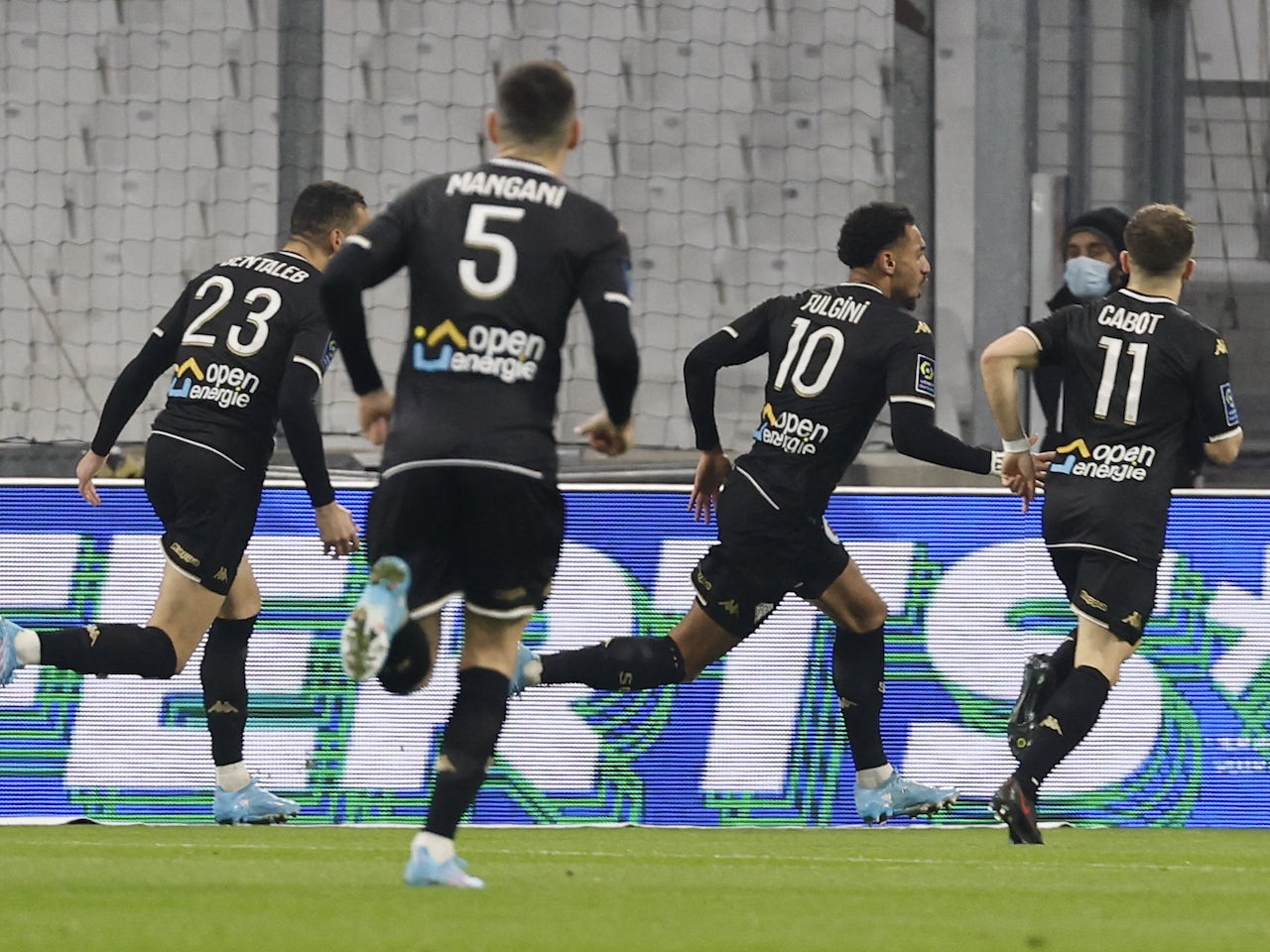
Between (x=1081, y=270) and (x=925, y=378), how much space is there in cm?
150

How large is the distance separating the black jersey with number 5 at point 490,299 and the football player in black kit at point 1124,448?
209 cm

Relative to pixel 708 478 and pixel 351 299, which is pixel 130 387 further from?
pixel 351 299

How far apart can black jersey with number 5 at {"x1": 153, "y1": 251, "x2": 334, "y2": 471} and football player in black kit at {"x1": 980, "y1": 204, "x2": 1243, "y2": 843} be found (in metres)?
2.13

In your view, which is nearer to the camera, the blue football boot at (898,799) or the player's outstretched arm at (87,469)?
the blue football boot at (898,799)

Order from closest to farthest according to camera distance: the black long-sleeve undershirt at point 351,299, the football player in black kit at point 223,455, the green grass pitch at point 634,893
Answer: the green grass pitch at point 634,893 < the black long-sleeve undershirt at point 351,299 < the football player in black kit at point 223,455

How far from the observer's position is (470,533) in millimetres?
4836

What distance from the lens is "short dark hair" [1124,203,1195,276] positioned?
6.54m

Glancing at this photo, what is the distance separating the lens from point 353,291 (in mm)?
4766

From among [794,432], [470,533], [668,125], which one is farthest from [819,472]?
[668,125]

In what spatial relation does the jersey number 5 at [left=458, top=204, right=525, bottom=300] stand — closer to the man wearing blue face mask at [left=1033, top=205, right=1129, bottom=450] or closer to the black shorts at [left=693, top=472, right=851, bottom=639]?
the black shorts at [left=693, top=472, right=851, bottom=639]

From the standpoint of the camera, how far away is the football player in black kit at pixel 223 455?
6723 millimetres

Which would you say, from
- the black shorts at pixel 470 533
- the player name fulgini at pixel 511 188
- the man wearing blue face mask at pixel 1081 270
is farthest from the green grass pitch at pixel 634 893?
the man wearing blue face mask at pixel 1081 270

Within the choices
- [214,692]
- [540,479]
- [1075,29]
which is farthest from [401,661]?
[1075,29]

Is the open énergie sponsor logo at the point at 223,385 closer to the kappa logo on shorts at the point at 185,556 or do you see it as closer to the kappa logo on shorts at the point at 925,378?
the kappa logo on shorts at the point at 185,556
